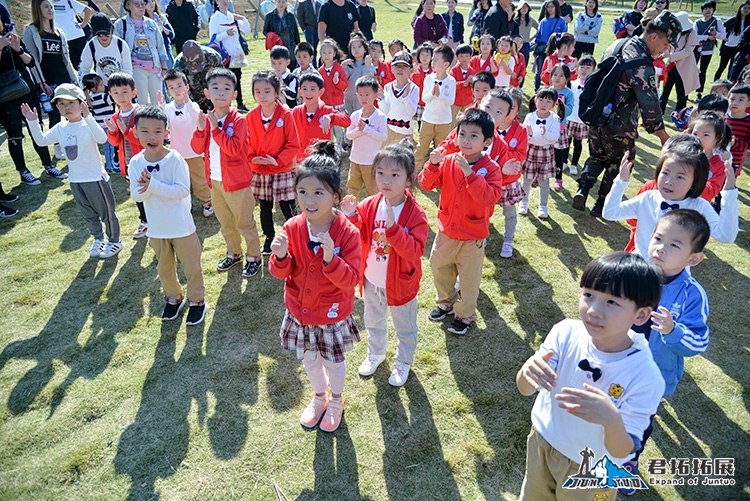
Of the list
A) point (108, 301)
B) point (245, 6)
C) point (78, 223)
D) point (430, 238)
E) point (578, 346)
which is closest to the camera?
point (578, 346)

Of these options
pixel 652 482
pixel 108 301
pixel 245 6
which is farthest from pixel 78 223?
pixel 245 6

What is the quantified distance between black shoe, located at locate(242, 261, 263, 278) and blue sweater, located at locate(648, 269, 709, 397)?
3.70 meters

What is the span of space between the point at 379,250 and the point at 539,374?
1.68 m

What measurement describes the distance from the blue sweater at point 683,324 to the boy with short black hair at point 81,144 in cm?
517

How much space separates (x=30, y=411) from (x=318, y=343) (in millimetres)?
2263

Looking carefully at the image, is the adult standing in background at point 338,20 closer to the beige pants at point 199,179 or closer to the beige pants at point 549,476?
the beige pants at point 199,179

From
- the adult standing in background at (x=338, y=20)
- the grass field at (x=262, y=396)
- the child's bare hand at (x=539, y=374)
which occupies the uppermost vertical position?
the adult standing in background at (x=338, y=20)

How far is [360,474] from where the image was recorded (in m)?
2.88

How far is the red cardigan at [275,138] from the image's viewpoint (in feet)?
15.1

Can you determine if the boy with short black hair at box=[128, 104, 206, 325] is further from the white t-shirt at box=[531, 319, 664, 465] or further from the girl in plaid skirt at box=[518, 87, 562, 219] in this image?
the girl in plaid skirt at box=[518, 87, 562, 219]

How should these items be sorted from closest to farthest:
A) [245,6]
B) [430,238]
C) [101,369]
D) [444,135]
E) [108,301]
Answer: [101,369] < [108,301] < [430,238] < [444,135] < [245,6]

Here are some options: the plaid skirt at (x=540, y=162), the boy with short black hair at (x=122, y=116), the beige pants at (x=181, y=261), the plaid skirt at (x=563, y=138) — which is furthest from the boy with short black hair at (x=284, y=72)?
the plaid skirt at (x=563, y=138)

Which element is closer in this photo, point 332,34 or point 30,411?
point 30,411

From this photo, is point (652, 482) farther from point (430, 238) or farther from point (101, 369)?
point (101, 369)
